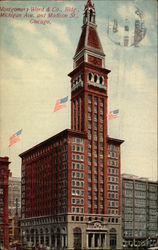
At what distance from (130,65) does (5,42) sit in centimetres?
966

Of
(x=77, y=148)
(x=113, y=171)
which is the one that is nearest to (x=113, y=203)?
(x=113, y=171)

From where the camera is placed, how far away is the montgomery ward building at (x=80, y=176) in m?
35.4

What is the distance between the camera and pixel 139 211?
141ft

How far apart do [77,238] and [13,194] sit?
6326 millimetres

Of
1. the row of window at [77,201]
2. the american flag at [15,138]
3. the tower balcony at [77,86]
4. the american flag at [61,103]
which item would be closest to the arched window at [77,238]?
the row of window at [77,201]

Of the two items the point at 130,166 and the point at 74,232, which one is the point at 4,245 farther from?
the point at 130,166

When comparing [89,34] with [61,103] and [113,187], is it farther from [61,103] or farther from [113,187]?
[113,187]

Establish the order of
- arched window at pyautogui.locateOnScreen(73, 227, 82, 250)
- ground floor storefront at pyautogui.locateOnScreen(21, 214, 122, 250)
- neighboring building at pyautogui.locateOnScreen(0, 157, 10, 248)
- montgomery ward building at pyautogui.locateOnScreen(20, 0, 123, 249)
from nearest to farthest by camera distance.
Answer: neighboring building at pyautogui.locateOnScreen(0, 157, 10, 248) → arched window at pyautogui.locateOnScreen(73, 227, 82, 250) → ground floor storefront at pyautogui.locateOnScreen(21, 214, 122, 250) → montgomery ward building at pyautogui.locateOnScreen(20, 0, 123, 249)

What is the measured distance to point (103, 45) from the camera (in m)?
33.9

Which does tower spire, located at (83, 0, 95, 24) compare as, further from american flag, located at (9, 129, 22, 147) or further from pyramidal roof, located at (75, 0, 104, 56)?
american flag, located at (9, 129, 22, 147)

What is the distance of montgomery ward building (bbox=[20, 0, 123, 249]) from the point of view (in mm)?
35375

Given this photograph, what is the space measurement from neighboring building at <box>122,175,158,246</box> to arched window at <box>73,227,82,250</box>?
4907mm

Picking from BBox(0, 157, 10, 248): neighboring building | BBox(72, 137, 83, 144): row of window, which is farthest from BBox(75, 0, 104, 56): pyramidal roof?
BBox(0, 157, 10, 248): neighboring building

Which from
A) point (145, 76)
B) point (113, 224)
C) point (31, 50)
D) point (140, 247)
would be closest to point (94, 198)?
point (113, 224)
